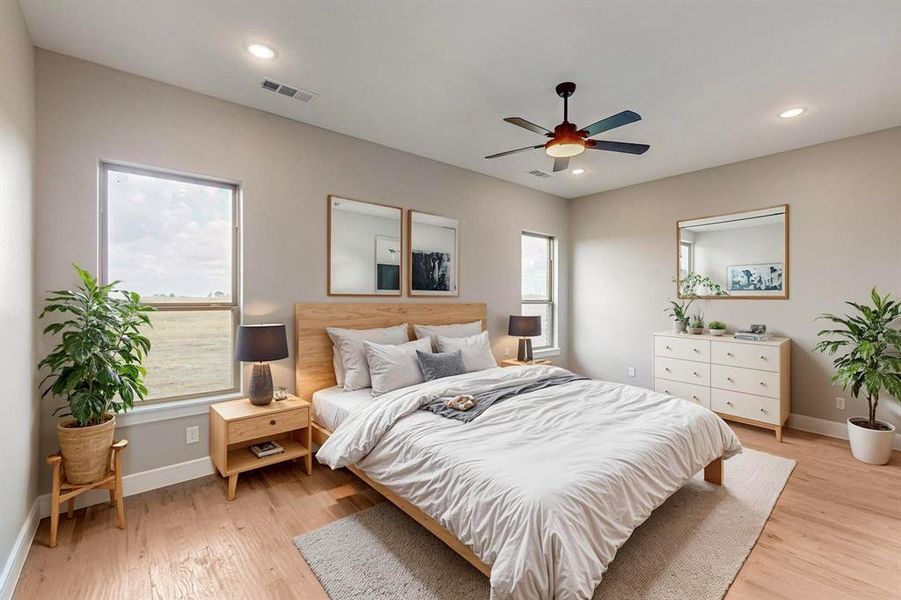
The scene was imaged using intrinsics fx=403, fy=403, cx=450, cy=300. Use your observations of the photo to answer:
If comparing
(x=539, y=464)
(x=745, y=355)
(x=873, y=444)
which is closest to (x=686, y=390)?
(x=745, y=355)

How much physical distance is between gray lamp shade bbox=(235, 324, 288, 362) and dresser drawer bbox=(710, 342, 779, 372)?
4178mm

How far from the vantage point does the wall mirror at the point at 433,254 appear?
13.9 feet

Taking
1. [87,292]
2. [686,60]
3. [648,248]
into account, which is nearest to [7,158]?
[87,292]

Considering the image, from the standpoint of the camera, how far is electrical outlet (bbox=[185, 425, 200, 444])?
293 cm

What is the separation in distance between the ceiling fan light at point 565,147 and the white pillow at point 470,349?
6.33 ft

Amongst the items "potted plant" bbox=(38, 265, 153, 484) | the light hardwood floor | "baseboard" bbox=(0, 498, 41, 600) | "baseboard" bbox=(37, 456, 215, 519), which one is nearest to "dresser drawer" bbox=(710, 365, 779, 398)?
the light hardwood floor

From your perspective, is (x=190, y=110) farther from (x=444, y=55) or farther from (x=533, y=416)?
(x=533, y=416)

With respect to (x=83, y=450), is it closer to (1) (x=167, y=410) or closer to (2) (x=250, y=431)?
(1) (x=167, y=410)

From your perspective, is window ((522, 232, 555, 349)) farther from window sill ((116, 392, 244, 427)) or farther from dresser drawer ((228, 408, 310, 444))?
window sill ((116, 392, 244, 427))

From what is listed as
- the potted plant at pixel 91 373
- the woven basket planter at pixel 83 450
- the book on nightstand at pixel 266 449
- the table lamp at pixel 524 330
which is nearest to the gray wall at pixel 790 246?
the table lamp at pixel 524 330

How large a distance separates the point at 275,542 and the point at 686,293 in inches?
190

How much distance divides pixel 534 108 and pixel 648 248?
290 cm

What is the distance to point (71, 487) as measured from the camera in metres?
2.23

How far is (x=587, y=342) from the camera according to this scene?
19.1 feet
